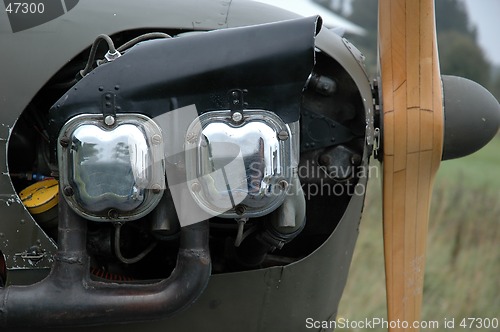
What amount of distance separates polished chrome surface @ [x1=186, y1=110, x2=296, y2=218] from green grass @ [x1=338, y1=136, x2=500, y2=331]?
4.10 meters

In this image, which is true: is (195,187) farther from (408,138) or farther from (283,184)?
(408,138)

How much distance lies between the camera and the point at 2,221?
10.9ft

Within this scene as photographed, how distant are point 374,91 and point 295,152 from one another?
629 mm

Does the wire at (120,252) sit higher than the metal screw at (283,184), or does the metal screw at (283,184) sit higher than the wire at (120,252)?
the metal screw at (283,184)

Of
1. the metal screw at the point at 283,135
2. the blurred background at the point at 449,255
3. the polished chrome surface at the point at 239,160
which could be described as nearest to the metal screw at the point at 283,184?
the polished chrome surface at the point at 239,160

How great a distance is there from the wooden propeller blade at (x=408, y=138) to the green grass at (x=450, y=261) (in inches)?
134

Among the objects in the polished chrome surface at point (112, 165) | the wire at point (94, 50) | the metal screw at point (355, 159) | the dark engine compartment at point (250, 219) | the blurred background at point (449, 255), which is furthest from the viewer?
the blurred background at point (449, 255)

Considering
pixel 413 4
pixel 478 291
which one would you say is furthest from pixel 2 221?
pixel 478 291

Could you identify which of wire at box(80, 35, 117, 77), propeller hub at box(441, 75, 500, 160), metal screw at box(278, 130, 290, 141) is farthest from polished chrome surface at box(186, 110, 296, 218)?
propeller hub at box(441, 75, 500, 160)

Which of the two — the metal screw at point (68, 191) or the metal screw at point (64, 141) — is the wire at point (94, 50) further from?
the metal screw at point (68, 191)

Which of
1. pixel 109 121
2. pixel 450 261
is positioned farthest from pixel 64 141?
pixel 450 261

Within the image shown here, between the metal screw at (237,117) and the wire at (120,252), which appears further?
the wire at (120,252)

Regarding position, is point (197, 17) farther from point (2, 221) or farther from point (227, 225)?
point (2, 221)

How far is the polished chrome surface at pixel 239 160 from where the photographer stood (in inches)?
123
